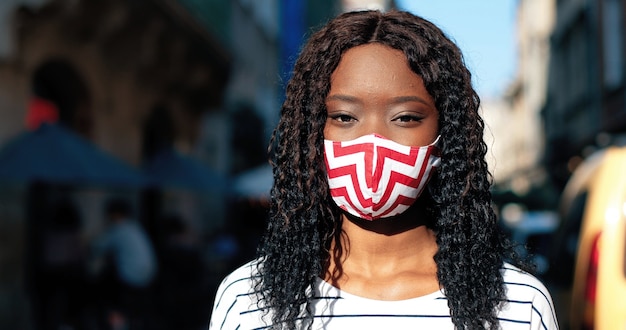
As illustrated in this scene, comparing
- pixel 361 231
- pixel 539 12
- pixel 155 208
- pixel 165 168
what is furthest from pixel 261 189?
pixel 539 12

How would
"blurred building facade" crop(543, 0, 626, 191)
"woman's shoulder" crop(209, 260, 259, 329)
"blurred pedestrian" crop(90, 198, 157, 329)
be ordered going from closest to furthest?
"woman's shoulder" crop(209, 260, 259, 329) < "blurred pedestrian" crop(90, 198, 157, 329) < "blurred building facade" crop(543, 0, 626, 191)

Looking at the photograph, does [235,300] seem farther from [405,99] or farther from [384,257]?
[405,99]

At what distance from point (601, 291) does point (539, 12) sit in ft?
119

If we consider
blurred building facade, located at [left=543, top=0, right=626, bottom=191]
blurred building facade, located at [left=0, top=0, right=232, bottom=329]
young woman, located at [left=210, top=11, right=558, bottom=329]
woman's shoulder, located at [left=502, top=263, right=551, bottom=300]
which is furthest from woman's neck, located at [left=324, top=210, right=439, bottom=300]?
blurred building facade, located at [left=543, top=0, right=626, bottom=191]

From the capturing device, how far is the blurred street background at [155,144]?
28.1ft

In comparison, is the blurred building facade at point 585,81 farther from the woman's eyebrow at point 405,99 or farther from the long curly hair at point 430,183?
the woman's eyebrow at point 405,99

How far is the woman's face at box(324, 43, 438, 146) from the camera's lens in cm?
225

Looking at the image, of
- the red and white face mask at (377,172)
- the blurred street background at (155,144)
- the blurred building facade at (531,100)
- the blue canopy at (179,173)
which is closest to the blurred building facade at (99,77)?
the blurred street background at (155,144)

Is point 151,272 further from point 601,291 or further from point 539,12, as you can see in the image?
point 539,12

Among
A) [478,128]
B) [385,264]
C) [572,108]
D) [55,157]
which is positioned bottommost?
[385,264]

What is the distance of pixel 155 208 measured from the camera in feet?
55.9

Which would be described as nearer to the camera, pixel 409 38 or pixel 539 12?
pixel 409 38

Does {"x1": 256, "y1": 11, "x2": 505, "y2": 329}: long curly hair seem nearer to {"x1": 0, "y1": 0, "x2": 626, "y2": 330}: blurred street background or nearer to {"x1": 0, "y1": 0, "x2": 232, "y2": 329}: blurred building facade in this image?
{"x1": 0, "y1": 0, "x2": 626, "y2": 330}: blurred street background

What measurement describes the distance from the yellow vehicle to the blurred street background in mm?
111
